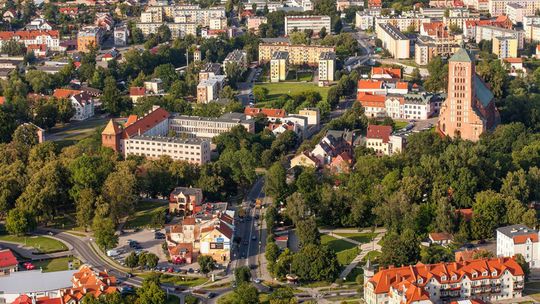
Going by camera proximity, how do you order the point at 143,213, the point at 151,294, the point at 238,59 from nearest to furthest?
1. the point at 151,294
2. the point at 143,213
3. the point at 238,59

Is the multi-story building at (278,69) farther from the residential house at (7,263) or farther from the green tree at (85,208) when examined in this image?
the residential house at (7,263)

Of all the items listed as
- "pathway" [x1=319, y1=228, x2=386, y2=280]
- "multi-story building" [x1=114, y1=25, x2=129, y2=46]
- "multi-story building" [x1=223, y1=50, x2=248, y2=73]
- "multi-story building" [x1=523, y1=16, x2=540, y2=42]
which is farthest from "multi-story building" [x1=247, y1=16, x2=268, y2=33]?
"pathway" [x1=319, y1=228, x2=386, y2=280]

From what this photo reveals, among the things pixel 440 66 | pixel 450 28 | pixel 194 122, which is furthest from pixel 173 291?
pixel 450 28

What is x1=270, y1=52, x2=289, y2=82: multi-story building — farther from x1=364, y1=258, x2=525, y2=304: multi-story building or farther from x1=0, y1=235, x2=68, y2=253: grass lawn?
x1=364, y1=258, x2=525, y2=304: multi-story building

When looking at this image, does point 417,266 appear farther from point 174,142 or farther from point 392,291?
point 174,142

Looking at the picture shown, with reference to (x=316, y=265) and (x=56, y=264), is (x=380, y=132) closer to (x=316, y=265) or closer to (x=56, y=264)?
(x=316, y=265)

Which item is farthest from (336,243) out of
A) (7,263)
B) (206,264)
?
(7,263)
